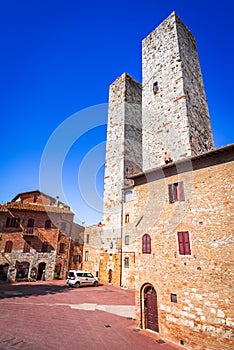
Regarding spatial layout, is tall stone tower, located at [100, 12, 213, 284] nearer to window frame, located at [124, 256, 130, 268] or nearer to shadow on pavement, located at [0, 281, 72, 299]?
window frame, located at [124, 256, 130, 268]

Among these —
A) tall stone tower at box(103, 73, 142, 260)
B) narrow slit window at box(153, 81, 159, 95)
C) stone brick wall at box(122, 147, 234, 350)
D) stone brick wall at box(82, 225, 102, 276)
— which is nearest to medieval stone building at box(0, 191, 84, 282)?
stone brick wall at box(82, 225, 102, 276)

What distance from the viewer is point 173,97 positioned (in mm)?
15555

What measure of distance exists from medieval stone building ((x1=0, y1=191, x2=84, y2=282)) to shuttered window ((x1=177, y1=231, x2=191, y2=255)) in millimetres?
20491

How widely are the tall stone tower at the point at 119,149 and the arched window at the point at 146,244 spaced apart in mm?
10293

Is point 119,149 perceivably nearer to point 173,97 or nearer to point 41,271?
point 173,97

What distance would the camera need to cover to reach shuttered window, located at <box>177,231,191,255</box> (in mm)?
8742

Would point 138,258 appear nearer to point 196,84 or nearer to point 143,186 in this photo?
point 143,186

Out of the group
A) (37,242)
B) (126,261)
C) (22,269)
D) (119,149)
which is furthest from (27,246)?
(119,149)

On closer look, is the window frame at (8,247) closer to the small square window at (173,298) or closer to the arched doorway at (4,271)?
the arched doorway at (4,271)

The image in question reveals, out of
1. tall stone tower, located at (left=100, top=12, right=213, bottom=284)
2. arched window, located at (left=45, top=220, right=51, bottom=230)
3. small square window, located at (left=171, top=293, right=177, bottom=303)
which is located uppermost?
tall stone tower, located at (left=100, top=12, right=213, bottom=284)

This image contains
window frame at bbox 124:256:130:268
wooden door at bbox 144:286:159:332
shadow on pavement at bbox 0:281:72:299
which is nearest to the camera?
wooden door at bbox 144:286:159:332

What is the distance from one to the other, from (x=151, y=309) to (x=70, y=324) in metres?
4.02

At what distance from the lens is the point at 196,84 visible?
55.8ft

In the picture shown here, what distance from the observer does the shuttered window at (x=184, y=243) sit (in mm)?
8742
